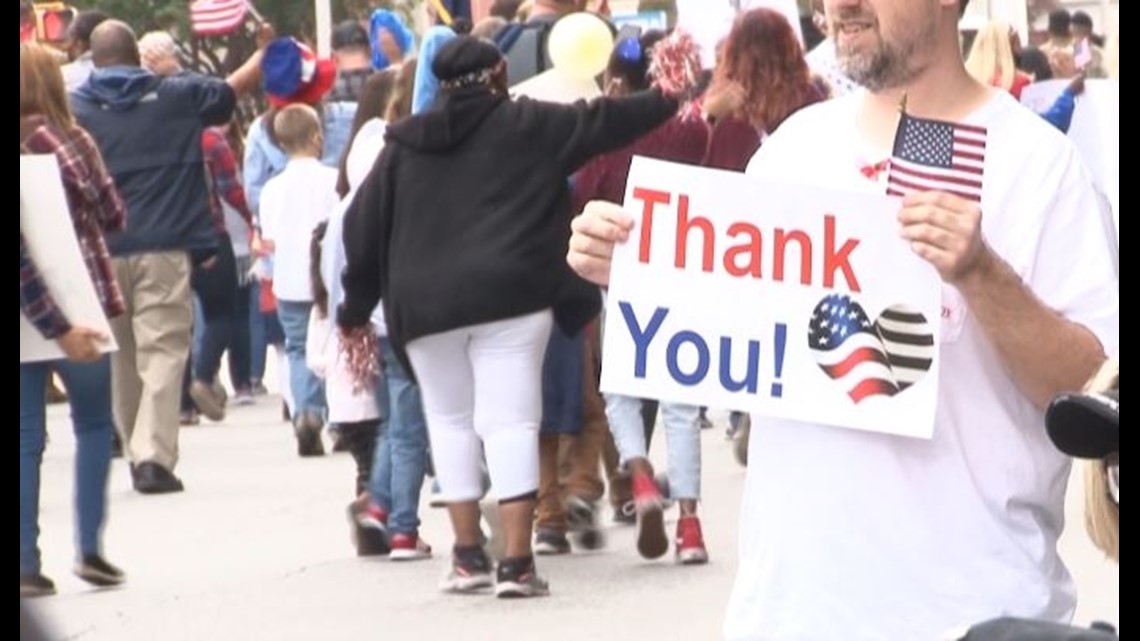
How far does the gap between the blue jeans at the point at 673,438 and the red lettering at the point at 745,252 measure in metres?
6.52

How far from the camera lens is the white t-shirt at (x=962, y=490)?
4.16 m

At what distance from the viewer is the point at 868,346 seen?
4.34 m

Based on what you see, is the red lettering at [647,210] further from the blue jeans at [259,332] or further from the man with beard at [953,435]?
the blue jeans at [259,332]

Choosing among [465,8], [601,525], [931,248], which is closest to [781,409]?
[931,248]

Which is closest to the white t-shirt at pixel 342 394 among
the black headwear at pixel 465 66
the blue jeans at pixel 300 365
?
the black headwear at pixel 465 66

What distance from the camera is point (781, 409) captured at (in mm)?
4332

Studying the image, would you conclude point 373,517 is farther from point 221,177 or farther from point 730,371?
point 730,371

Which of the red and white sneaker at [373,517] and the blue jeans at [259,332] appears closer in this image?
the red and white sneaker at [373,517]

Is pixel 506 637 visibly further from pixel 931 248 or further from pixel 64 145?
pixel 931 248

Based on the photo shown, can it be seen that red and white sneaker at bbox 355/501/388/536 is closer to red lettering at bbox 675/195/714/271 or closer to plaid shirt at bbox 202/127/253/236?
plaid shirt at bbox 202/127/253/236

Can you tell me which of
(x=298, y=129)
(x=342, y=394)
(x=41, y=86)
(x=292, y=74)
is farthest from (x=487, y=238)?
(x=292, y=74)

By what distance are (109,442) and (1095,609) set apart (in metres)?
3.30

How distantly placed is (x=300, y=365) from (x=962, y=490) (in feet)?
38.9

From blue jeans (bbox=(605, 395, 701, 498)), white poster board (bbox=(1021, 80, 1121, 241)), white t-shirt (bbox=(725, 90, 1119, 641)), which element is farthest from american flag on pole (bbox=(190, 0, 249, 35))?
white t-shirt (bbox=(725, 90, 1119, 641))
